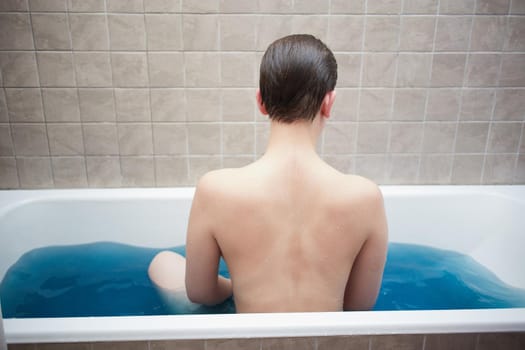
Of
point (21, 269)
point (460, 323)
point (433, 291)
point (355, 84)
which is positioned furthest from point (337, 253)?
point (21, 269)

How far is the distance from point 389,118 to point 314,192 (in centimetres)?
108

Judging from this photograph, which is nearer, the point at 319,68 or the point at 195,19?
the point at 319,68

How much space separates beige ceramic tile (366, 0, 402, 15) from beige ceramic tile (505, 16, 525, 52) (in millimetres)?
467

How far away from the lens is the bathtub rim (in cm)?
104

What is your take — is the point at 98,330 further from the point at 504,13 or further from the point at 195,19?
the point at 504,13

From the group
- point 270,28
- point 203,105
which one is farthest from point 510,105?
point 203,105

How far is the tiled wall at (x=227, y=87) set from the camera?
1773 mm

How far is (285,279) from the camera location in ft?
3.46

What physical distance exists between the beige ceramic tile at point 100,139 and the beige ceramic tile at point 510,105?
64.2 inches

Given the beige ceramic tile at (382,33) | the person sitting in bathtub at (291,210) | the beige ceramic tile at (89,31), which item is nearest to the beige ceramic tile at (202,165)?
the beige ceramic tile at (89,31)

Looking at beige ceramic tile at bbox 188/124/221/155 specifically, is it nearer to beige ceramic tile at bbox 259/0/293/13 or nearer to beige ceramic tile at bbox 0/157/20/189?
beige ceramic tile at bbox 259/0/293/13

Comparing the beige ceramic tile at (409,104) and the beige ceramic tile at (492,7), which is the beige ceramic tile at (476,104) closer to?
the beige ceramic tile at (409,104)

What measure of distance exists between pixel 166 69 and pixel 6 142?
74cm

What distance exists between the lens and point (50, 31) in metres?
1.76
